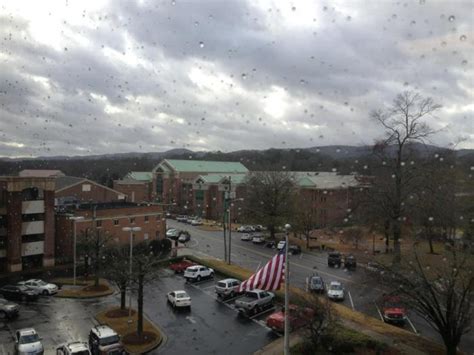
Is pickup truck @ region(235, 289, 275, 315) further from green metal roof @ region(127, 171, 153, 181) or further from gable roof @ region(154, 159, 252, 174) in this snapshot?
green metal roof @ region(127, 171, 153, 181)

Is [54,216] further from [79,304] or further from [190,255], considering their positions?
[79,304]

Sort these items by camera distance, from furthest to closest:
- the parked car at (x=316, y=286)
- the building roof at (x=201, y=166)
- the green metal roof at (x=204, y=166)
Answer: the green metal roof at (x=204, y=166)
the building roof at (x=201, y=166)
the parked car at (x=316, y=286)

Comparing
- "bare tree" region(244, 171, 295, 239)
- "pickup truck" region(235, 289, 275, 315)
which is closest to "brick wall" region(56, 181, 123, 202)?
"bare tree" region(244, 171, 295, 239)

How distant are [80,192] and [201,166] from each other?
34832 millimetres

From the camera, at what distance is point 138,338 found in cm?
1513

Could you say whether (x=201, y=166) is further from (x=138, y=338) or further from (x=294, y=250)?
(x=138, y=338)

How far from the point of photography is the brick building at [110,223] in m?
30.1

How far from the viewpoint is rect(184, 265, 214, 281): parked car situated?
24484mm

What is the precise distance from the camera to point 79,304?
20.1 metres

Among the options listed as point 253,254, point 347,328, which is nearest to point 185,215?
point 253,254

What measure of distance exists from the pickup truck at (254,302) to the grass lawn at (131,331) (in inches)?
152

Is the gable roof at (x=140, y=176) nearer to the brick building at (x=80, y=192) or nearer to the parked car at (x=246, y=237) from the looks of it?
the brick building at (x=80, y=192)

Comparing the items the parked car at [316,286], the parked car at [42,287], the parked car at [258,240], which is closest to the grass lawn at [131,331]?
the parked car at [42,287]

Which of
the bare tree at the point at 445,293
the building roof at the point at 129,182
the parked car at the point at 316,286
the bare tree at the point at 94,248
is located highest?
the building roof at the point at 129,182
